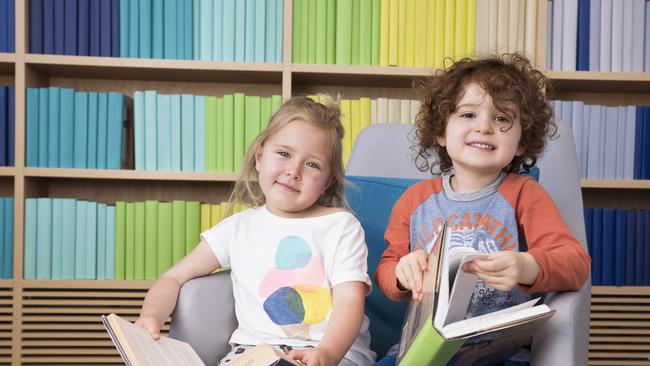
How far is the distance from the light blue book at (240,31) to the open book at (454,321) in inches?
66.2

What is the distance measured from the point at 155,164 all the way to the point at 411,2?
3.68 ft

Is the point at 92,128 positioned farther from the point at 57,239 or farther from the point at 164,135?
the point at 57,239

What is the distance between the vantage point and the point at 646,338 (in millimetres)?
2586

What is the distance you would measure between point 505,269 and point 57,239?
6.35 ft

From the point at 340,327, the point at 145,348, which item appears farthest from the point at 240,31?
the point at 145,348

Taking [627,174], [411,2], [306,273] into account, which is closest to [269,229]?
[306,273]

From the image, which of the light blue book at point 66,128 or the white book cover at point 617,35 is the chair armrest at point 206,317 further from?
the white book cover at point 617,35

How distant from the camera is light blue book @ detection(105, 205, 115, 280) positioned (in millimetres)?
2545

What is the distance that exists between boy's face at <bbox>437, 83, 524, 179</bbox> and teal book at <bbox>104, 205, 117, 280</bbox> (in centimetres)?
159

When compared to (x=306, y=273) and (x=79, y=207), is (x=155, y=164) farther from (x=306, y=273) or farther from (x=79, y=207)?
(x=306, y=273)

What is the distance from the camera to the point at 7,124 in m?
2.51

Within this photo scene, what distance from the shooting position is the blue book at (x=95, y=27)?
2533mm

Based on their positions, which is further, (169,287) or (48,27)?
(48,27)

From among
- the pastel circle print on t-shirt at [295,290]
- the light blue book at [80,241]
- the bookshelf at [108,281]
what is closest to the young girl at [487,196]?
the pastel circle print on t-shirt at [295,290]
